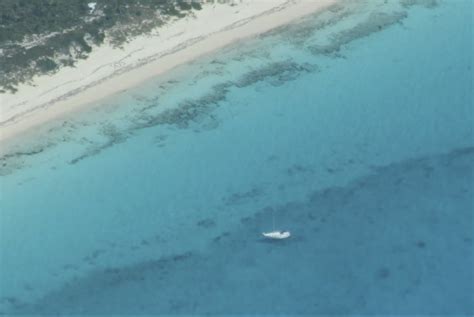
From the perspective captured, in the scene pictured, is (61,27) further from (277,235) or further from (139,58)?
(277,235)

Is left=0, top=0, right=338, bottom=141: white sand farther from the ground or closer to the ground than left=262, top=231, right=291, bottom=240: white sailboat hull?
farther from the ground

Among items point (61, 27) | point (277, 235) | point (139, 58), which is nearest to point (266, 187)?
point (277, 235)

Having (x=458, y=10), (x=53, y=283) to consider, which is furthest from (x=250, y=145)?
(x=458, y=10)

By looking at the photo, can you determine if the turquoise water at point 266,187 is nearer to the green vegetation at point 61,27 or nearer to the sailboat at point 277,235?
the sailboat at point 277,235

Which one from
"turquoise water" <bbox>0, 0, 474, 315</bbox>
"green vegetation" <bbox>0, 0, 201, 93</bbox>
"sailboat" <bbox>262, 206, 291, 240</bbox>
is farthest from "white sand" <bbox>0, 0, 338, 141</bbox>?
"sailboat" <bbox>262, 206, 291, 240</bbox>

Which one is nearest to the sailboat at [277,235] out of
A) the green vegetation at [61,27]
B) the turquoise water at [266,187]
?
the turquoise water at [266,187]

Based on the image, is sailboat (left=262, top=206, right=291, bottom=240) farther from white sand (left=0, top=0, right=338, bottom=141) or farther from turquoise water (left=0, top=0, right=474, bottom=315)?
white sand (left=0, top=0, right=338, bottom=141)

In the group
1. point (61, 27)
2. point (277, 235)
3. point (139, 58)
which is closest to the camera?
point (277, 235)
